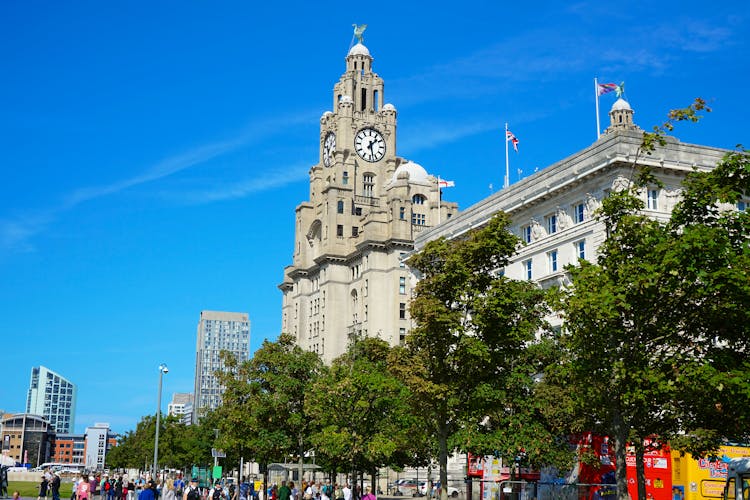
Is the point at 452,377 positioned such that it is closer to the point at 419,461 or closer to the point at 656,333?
the point at 656,333

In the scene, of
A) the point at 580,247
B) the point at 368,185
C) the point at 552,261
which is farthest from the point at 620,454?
the point at 368,185

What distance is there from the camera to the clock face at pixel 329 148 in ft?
403

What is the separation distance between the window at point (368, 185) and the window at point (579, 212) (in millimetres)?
62469

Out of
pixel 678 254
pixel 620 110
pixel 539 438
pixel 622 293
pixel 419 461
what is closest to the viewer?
pixel 678 254

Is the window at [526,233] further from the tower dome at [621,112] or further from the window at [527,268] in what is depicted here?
the tower dome at [621,112]

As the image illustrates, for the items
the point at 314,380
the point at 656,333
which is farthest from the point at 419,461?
the point at 656,333

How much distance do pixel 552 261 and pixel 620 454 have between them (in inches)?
1253

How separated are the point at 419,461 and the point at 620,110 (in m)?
77.9

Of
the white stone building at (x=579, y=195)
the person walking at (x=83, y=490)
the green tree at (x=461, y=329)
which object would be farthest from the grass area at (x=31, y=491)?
the white stone building at (x=579, y=195)

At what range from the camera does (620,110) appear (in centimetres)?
12575

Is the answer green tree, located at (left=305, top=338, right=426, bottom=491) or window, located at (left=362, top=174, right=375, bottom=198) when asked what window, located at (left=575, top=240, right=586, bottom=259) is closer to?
green tree, located at (left=305, top=338, right=426, bottom=491)

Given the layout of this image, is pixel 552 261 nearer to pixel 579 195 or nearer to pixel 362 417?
pixel 579 195

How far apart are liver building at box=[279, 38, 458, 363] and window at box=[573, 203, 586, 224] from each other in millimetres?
42371

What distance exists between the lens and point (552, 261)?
61250mm
